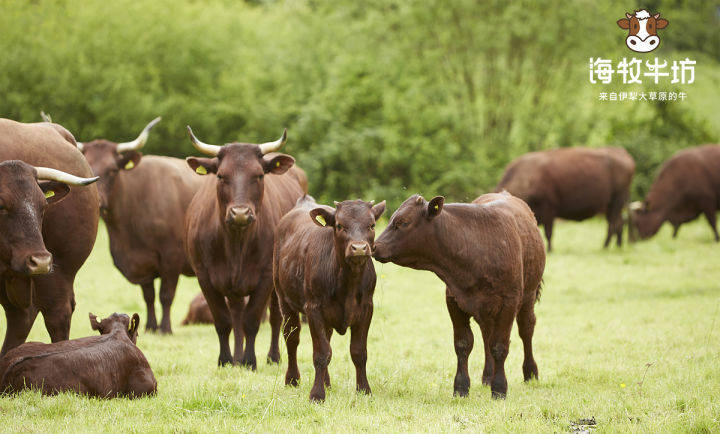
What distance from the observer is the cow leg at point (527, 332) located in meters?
7.20

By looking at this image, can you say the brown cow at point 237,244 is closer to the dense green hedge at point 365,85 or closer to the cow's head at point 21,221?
the cow's head at point 21,221

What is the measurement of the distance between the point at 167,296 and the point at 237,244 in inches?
125

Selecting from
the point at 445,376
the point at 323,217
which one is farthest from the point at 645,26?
the point at 323,217

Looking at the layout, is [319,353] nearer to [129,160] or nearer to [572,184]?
[129,160]

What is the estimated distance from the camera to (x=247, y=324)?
325 inches

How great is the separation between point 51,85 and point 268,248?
2240 centimetres

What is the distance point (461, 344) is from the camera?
6762 millimetres

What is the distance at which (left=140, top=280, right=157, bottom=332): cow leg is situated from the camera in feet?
36.3

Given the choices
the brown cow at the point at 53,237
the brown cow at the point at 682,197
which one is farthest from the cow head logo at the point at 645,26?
the brown cow at the point at 53,237

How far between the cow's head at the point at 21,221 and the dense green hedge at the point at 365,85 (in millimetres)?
16469

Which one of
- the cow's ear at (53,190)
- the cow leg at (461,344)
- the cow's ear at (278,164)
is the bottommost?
the cow leg at (461,344)

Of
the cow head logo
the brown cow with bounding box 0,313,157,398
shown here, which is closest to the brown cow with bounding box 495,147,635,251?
the cow head logo

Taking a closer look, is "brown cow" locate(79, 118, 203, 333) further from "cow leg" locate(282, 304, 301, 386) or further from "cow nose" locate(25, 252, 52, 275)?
"cow nose" locate(25, 252, 52, 275)

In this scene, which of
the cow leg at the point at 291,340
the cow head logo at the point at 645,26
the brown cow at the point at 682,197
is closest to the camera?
the cow leg at the point at 291,340
